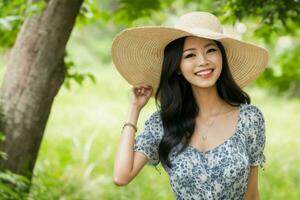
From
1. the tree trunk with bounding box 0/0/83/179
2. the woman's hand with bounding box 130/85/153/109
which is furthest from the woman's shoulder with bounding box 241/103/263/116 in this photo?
the tree trunk with bounding box 0/0/83/179

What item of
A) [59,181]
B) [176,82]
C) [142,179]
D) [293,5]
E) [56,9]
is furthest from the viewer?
[142,179]

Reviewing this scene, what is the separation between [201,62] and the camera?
3.23 m

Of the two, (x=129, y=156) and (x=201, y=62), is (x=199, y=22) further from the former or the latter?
(x=129, y=156)

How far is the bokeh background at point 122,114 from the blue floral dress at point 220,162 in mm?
537

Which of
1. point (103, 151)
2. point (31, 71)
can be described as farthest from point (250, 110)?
point (103, 151)

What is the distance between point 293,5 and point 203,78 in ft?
4.01

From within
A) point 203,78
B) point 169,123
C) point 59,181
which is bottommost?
point 59,181

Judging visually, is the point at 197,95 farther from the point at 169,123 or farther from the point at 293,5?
the point at 293,5

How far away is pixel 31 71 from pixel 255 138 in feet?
6.02

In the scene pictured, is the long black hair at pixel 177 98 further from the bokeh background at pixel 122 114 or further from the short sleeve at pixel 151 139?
the bokeh background at pixel 122 114

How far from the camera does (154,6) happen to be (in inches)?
232

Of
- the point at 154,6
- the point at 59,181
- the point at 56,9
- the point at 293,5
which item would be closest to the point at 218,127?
the point at 293,5

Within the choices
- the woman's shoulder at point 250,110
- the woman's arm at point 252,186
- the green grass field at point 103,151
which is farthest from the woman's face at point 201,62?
the green grass field at point 103,151

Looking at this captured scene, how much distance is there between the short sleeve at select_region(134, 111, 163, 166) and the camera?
3.39 m
